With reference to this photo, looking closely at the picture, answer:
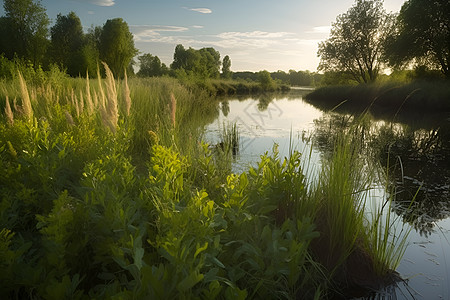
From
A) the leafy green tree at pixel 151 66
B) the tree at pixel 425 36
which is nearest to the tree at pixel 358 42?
the tree at pixel 425 36

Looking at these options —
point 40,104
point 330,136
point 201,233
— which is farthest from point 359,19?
point 201,233

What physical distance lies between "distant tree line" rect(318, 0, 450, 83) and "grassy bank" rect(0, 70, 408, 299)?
23.7 m

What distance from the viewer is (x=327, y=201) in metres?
2.91

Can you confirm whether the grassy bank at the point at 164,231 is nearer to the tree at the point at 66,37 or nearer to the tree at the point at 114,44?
the tree at the point at 114,44

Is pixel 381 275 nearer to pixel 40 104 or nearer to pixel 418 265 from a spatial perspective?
pixel 418 265

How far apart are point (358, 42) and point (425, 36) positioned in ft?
33.7

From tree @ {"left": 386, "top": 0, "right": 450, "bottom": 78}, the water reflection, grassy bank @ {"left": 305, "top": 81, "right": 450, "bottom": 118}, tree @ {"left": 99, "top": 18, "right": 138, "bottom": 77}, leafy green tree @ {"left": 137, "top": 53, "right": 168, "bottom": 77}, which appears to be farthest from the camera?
leafy green tree @ {"left": 137, "top": 53, "right": 168, "bottom": 77}

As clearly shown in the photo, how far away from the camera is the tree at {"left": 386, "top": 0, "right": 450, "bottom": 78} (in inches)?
829

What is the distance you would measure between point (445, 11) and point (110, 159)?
1033 inches

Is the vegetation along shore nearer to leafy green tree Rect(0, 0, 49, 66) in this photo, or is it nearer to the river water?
the river water

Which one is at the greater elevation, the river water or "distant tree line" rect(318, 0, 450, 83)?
"distant tree line" rect(318, 0, 450, 83)

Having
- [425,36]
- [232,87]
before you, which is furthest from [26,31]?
[425,36]

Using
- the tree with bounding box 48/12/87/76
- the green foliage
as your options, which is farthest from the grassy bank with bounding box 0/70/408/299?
A: the green foliage

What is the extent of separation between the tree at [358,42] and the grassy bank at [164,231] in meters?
32.4
